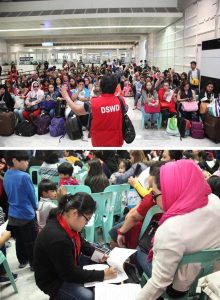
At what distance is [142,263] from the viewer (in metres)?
1.51

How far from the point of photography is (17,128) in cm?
543

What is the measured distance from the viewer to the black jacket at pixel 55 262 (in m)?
1.37

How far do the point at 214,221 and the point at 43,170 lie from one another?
1.98 meters

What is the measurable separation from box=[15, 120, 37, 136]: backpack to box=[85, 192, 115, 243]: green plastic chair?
3475mm

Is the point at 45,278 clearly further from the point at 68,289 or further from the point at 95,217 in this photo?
the point at 95,217

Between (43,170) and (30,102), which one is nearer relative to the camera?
(43,170)

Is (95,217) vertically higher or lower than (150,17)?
lower

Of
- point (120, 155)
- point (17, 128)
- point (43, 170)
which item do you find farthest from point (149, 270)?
point (17, 128)

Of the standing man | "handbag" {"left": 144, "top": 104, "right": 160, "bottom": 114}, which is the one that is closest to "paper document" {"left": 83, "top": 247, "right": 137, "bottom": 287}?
"handbag" {"left": 144, "top": 104, "right": 160, "bottom": 114}

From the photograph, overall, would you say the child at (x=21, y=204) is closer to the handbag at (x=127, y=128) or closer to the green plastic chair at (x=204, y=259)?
the handbag at (x=127, y=128)

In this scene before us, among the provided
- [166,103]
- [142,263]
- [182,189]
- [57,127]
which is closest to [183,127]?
[166,103]

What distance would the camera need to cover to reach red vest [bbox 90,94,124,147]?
2424 millimetres

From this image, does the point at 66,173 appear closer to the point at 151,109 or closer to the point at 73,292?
the point at 73,292

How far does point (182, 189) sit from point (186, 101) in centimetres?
490
